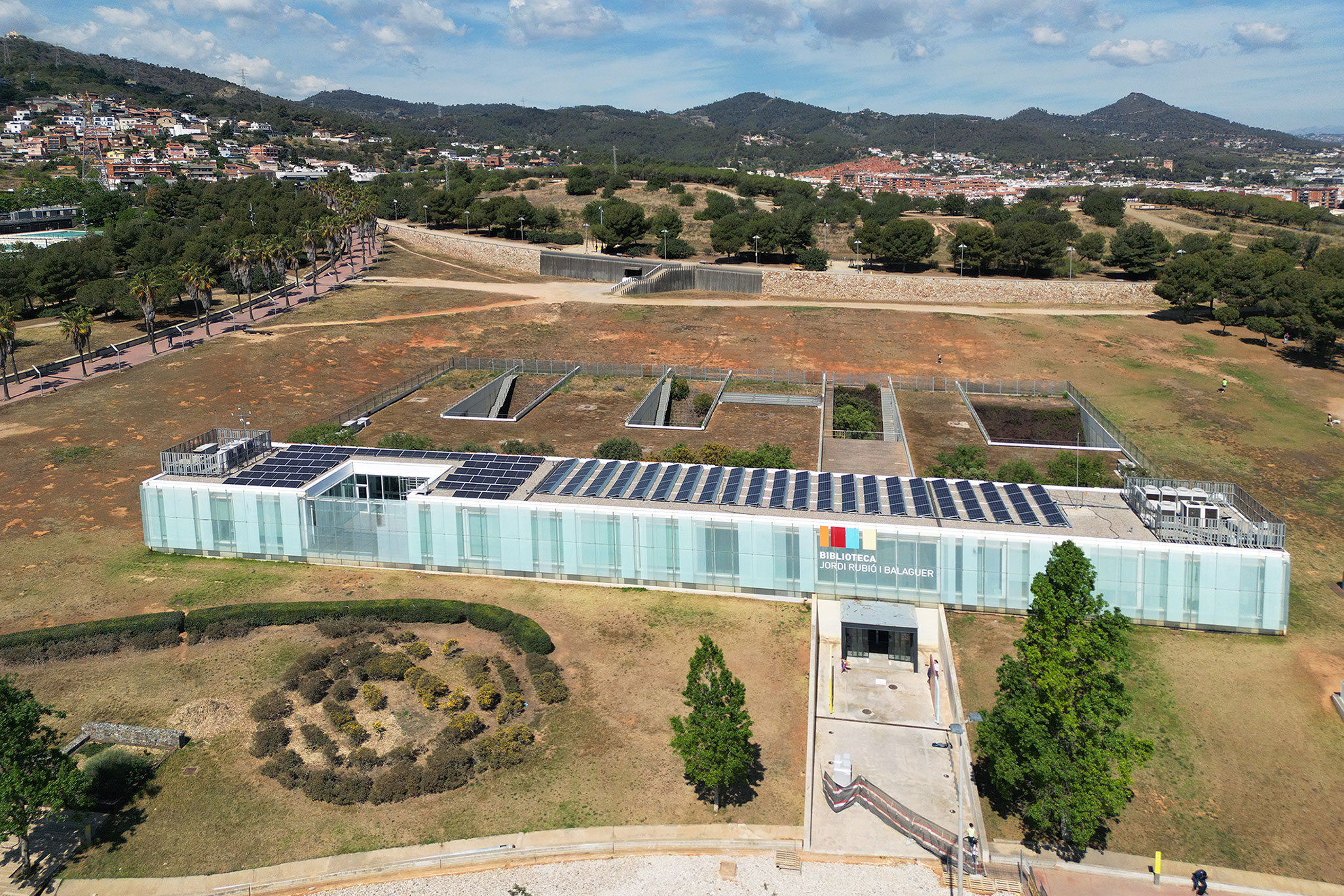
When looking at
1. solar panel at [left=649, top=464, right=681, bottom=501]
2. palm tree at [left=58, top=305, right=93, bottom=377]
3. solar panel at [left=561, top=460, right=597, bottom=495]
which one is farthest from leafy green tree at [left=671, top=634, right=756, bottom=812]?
palm tree at [left=58, top=305, right=93, bottom=377]

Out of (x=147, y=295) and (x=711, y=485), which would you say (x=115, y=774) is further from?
(x=147, y=295)

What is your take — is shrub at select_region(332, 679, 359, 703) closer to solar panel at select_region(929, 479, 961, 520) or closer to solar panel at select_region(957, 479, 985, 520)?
solar panel at select_region(929, 479, 961, 520)

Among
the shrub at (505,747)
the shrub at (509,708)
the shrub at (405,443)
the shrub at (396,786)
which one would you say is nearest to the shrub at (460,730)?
the shrub at (505,747)

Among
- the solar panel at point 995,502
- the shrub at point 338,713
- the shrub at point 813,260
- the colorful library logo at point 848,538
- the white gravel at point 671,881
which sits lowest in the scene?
the white gravel at point 671,881

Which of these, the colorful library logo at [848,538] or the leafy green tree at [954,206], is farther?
the leafy green tree at [954,206]

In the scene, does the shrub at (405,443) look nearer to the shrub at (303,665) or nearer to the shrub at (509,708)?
the shrub at (303,665)

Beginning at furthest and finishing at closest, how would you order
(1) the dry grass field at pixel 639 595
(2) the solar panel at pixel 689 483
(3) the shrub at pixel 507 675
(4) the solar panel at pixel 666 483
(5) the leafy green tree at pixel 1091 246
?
(5) the leafy green tree at pixel 1091 246 < (4) the solar panel at pixel 666 483 < (2) the solar panel at pixel 689 483 < (3) the shrub at pixel 507 675 < (1) the dry grass field at pixel 639 595
